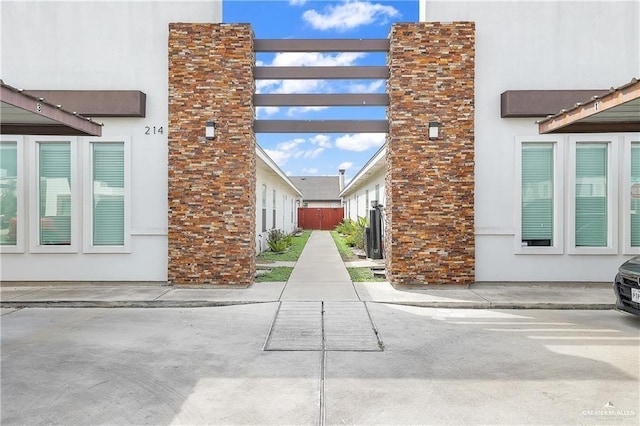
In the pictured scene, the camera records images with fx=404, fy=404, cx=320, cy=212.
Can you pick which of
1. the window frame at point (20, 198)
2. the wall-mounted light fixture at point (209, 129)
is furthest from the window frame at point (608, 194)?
the window frame at point (20, 198)

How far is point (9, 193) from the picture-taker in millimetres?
8766

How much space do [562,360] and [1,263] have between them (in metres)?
10.4

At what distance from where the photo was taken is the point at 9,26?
8695mm

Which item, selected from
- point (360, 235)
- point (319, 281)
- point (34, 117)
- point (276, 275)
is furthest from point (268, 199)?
point (34, 117)

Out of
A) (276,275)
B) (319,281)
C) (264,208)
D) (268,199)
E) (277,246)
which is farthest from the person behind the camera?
(268,199)

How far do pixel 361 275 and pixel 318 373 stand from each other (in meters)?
5.77

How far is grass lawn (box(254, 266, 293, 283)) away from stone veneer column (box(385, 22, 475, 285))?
2.81 meters

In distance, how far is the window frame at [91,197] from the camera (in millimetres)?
8617

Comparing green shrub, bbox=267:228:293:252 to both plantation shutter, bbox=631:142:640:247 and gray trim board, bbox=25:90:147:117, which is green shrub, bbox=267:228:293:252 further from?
plantation shutter, bbox=631:142:640:247

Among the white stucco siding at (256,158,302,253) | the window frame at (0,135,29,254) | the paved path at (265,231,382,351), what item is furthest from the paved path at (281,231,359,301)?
the window frame at (0,135,29,254)

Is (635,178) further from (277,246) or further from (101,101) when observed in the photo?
(101,101)

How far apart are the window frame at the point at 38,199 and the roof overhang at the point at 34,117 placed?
173 centimetres

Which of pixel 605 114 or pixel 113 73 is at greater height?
pixel 113 73

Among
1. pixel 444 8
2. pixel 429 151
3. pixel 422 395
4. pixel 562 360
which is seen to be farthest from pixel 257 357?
pixel 444 8
